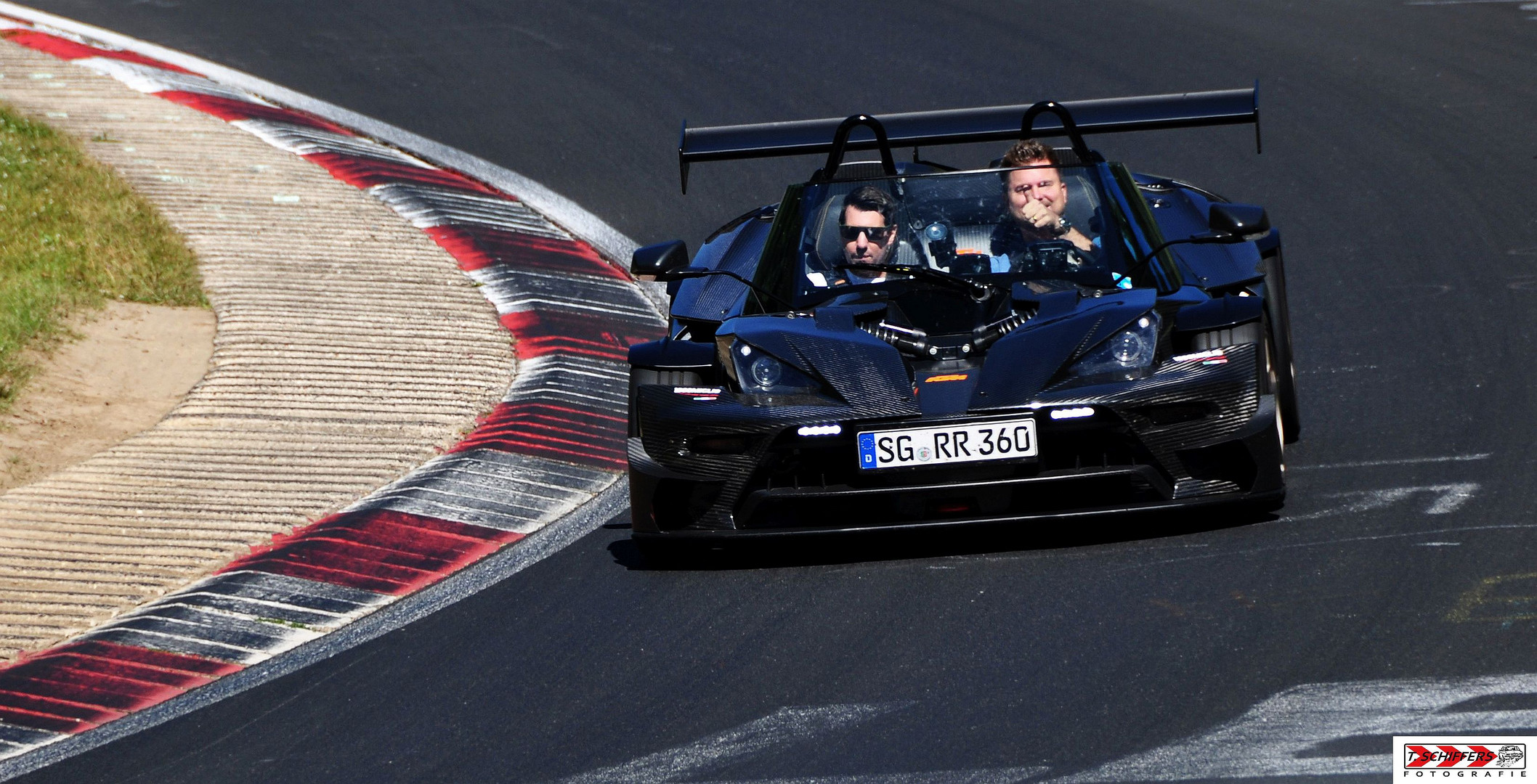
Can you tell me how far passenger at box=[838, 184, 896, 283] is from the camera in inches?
262

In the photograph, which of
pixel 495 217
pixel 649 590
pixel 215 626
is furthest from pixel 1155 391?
pixel 495 217

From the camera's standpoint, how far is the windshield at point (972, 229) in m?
6.46

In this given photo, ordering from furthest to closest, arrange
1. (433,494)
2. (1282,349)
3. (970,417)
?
(433,494)
(1282,349)
(970,417)

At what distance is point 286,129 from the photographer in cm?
1384

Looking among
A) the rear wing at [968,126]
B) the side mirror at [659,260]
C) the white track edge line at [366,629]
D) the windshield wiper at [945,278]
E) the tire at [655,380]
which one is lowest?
the white track edge line at [366,629]

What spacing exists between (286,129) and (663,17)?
3.99 metres

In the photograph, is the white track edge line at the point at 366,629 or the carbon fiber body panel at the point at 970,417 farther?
the carbon fiber body panel at the point at 970,417

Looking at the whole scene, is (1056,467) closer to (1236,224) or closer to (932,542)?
(932,542)

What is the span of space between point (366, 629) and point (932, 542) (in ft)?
6.17

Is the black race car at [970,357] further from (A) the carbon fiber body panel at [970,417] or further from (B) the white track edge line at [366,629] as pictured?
(B) the white track edge line at [366,629]

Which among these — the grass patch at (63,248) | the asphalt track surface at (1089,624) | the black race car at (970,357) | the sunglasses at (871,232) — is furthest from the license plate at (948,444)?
the grass patch at (63,248)

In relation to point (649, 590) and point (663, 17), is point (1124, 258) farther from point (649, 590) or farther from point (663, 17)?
point (663, 17)

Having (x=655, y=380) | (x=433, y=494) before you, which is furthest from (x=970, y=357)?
(x=433, y=494)

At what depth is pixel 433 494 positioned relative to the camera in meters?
7.55
